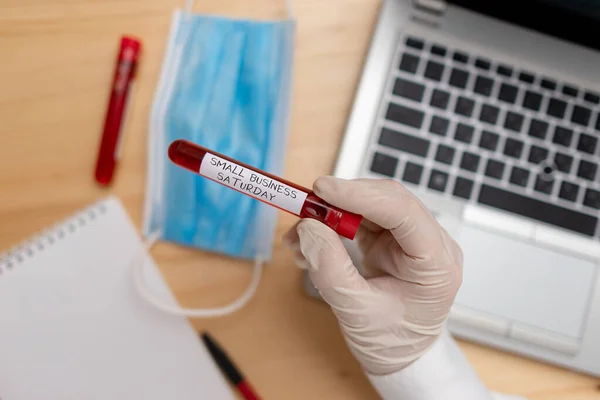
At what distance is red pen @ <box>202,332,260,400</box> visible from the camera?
568 mm

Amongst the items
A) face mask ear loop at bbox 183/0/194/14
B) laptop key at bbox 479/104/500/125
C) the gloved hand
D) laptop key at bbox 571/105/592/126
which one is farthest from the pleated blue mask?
laptop key at bbox 571/105/592/126

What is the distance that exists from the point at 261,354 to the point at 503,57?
420 millimetres

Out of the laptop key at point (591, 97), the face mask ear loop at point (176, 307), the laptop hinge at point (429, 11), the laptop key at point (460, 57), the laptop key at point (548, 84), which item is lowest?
the face mask ear loop at point (176, 307)

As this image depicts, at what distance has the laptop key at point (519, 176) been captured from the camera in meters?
0.57

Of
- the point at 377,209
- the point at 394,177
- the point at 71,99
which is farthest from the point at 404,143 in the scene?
the point at 71,99

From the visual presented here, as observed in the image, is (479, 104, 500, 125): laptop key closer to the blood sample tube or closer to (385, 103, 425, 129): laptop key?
(385, 103, 425, 129): laptop key

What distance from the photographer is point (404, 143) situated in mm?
561

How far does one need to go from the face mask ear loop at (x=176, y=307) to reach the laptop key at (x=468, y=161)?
242 millimetres

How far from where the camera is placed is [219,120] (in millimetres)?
583

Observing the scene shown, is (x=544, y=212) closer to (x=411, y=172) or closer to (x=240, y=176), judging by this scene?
(x=411, y=172)

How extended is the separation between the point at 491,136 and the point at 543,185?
0.08 m

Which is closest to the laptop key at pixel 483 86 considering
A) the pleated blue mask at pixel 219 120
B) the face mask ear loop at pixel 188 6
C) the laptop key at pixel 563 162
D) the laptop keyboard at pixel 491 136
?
the laptop keyboard at pixel 491 136

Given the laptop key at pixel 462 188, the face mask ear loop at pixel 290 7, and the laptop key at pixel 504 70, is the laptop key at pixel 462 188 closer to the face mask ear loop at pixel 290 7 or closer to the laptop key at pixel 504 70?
the laptop key at pixel 504 70

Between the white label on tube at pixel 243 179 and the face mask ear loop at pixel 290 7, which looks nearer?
the white label on tube at pixel 243 179
